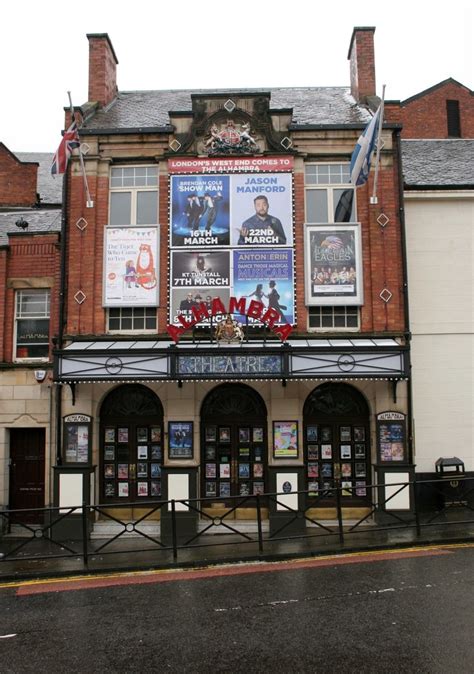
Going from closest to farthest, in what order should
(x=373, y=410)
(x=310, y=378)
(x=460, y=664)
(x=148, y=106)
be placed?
(x=460, y=664), (x=310, y=378), (x=373, y=410), (x=148, y=106)

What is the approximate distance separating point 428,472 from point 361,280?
520cm

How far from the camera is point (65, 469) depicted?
13711 mm

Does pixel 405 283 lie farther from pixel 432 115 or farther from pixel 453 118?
pixel 453 118

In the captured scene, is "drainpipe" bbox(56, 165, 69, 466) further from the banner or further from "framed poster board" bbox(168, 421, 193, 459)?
the banner

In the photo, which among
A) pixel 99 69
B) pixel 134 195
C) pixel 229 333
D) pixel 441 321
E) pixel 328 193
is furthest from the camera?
pixel 99 69

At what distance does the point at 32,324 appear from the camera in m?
15.4

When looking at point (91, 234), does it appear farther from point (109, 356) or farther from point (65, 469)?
point (65, 469)

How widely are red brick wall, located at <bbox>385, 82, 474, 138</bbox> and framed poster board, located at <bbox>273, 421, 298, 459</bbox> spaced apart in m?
17.5

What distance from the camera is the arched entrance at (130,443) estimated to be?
14.4 m

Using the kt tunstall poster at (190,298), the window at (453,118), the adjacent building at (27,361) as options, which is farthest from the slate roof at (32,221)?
the window at (453,118)

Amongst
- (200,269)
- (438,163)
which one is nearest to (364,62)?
(438,163)

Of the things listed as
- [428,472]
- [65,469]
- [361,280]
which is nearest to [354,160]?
[361,280]

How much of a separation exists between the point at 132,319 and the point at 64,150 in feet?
14.3

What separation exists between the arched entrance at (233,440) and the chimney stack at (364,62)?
9597 millimetres
